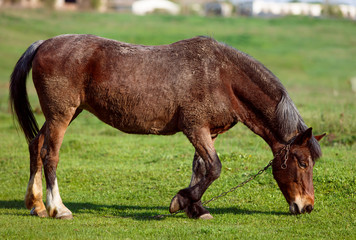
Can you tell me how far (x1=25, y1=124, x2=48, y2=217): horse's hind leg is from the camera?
25.2 feet

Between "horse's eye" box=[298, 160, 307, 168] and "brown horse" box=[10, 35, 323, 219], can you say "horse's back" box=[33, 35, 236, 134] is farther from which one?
"horse's eye" box=[298, 160, 307, 168]

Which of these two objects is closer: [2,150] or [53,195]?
[53,195]

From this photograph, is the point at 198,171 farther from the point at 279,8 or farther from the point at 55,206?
the point at 279,8

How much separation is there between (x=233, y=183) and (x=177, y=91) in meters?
2.42

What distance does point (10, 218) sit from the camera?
7395 mm

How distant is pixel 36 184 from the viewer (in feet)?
25.6

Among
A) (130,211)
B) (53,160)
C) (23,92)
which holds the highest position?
(23,92)

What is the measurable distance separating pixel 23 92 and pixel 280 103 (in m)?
3.89

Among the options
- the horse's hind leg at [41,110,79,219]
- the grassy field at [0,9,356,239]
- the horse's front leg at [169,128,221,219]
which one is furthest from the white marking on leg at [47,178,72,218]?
the horse's front leg at [169,128,221,219]

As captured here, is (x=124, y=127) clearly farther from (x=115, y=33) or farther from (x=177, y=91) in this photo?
(x=115, y=33)

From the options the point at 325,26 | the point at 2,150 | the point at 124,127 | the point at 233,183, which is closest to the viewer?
the point at 124,127

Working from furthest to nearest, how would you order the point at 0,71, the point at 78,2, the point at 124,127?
the point at 78,2 → the point at 0,71 → the point at 124,127

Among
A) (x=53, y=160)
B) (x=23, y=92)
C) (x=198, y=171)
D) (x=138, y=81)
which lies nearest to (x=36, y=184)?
(x=53, y=160)

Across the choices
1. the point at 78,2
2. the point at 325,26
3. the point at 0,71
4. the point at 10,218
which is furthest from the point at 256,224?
the point at 78,2
